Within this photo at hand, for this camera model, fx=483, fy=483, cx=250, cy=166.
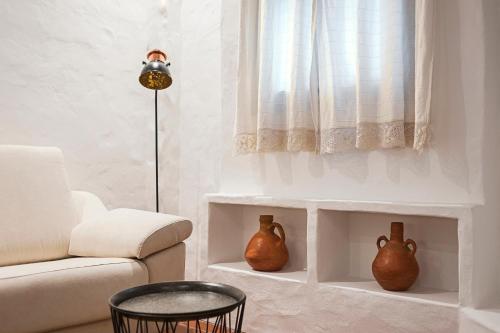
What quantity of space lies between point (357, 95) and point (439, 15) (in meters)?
0.49

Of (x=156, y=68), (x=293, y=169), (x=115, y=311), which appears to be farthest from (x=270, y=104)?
(x=115, y=311)

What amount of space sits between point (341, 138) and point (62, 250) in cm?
141

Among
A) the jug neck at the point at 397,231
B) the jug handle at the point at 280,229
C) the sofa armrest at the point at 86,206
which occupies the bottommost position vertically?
the jug handle at the point at 280,229

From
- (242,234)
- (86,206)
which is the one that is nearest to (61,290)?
(86,206)

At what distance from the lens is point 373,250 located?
94.9 inches

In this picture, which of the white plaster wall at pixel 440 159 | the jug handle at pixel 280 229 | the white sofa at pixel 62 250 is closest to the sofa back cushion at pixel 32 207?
the white sofa at pixel 62 250

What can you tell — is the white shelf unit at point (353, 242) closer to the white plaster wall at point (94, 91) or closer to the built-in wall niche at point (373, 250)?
the built-in wall niche at point (373, 250)

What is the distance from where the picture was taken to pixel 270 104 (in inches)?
103

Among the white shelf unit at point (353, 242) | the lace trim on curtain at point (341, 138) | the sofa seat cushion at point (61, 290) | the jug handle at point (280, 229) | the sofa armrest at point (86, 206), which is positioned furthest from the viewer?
the jug handle at point (280, 229)

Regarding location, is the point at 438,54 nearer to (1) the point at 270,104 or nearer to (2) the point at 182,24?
(1) the point at 270,104

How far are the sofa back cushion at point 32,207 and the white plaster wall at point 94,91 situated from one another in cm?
41

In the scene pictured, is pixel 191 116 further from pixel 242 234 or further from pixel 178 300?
pixel 178 300

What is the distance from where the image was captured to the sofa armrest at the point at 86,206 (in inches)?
97.5

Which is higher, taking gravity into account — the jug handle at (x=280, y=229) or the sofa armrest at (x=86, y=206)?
the sofa armrest at (x=86, y=206)
